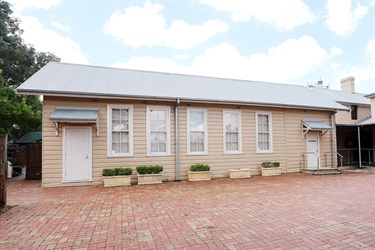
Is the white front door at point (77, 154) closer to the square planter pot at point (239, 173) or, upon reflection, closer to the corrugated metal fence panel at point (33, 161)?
the corrugated metal fence panel at point (33, 161)

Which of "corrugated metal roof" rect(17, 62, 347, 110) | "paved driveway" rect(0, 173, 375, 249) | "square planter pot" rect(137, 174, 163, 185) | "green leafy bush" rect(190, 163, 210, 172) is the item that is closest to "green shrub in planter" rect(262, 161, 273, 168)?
"corrugated metal roof" rect(17, 62, 347, 110)

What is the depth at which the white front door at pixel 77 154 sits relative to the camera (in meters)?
8.17

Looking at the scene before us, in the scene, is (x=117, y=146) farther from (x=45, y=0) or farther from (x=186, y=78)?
(x=45, y=0)

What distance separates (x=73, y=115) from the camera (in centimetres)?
779

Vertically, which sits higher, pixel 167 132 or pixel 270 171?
pixel 167 132

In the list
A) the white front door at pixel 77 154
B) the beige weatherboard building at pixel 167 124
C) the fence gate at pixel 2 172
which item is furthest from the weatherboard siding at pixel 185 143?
the fence gate at pixel 2 172

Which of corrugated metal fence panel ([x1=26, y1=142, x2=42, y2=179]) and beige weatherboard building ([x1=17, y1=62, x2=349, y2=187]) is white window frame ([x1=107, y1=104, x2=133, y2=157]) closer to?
beige weatherboard building ([x1=17, y1=62, x2=349, y2=187])

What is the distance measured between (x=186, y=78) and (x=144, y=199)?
778 centimetres

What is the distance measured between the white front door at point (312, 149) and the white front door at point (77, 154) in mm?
10634

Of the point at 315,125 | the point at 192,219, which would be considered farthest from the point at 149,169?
the point at 315,125

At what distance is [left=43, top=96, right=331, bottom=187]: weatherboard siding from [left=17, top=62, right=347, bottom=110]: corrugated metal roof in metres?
0.45

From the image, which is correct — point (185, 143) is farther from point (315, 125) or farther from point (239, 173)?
point (315, 125)

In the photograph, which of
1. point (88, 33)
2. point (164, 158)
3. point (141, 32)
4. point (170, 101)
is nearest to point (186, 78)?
point (170, 101)

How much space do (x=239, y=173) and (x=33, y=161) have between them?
9.94m
